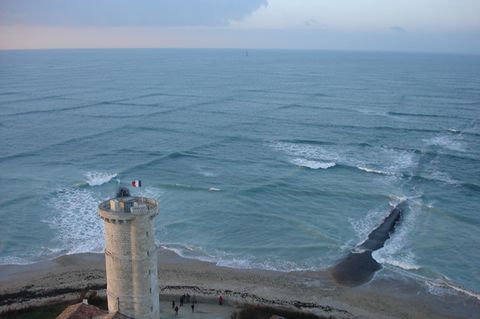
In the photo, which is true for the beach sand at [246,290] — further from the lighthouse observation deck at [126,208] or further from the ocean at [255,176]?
the lighthouse observation deck at [126,208]

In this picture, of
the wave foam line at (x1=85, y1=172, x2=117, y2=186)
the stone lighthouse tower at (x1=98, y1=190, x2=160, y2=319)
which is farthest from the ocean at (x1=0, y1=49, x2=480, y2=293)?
the stone lighthouse tower at (x1=98, y1=190, x2=160, y2=319)

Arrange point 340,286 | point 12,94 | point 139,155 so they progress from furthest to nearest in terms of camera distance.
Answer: point 12,94, point 139,155, point 340,286

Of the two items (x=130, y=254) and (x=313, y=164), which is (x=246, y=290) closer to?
(x=130, y=254)

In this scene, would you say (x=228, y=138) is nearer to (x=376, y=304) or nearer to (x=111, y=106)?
(x=111, y=106)

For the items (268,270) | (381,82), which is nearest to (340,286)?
(268,270)

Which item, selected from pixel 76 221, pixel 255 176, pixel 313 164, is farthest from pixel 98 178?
pixel 313 164

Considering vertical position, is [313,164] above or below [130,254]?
below

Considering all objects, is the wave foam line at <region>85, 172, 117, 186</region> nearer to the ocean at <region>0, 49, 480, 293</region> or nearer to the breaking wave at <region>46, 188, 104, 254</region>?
the ocean at <region>0, 49, 480, 293</region>
